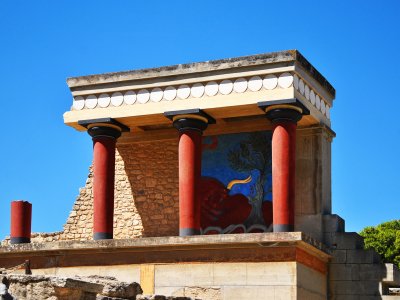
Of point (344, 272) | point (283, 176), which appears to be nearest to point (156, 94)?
point (283, 176)

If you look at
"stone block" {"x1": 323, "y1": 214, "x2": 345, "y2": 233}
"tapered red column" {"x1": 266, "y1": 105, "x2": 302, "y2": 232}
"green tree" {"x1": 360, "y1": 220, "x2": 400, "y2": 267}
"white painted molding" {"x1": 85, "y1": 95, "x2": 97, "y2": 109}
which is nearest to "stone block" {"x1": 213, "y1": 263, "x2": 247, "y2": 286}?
"tapered red column" {"x1": 266, "y1": 105, "x2": 302, "y2": 232}

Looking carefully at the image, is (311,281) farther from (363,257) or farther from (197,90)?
(197,90)

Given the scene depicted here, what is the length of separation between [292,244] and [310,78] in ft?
15.0

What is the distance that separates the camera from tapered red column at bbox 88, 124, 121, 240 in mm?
20719

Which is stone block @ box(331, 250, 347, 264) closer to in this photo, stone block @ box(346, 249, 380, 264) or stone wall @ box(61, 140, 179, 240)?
stone block @ box(346, 249, 380, 264)

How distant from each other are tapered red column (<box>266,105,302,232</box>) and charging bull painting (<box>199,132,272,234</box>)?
2.13 meters

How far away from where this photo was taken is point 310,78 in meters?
20.7

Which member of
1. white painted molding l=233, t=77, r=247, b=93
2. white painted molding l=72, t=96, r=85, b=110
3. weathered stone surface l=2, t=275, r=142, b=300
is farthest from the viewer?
white painted molding l=72, t=96, r=85, b=110

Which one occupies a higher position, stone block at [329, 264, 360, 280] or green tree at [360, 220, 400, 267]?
green tree at [360, 220, 400, 267]

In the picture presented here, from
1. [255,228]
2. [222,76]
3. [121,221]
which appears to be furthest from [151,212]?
[222,76]

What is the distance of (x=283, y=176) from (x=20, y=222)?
7.05m

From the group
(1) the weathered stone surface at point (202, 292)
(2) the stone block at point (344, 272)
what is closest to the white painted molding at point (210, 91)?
(2) the stone block at point (344, 272)

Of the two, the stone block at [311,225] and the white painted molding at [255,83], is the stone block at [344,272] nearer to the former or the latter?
the stone block at [311,225]

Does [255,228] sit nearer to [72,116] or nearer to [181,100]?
[181,100]
